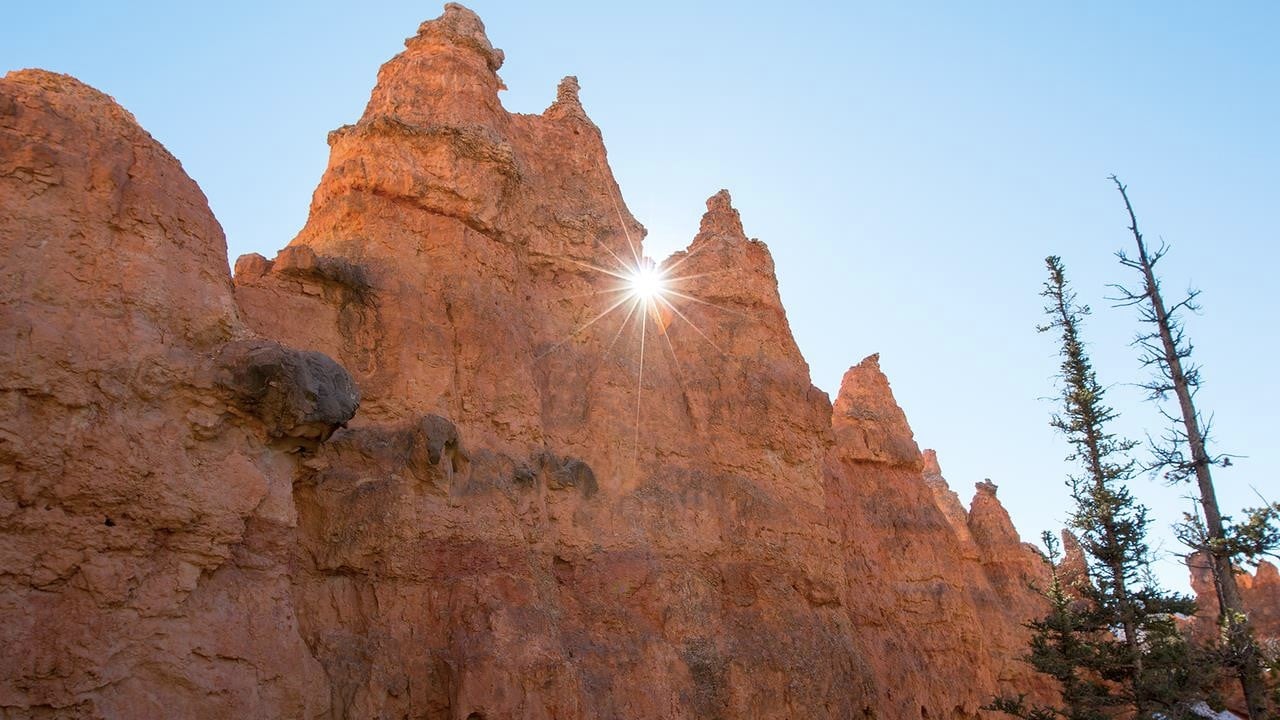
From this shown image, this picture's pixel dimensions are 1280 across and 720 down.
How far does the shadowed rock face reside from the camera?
9930 mm

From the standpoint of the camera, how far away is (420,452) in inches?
543

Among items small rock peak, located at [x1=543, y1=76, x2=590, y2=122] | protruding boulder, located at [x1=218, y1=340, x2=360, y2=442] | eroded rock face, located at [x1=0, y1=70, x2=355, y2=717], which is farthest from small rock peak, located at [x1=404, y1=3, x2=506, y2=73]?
protruding boulder, located at [x1=218, y1=340, x2=360, y2=442]

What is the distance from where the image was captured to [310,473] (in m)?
12.9

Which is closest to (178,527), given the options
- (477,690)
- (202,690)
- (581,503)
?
(202,690)

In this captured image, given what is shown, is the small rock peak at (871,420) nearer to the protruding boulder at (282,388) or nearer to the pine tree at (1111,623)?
the pine tree at (1111,623)

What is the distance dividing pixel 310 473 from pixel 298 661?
266 centimetres

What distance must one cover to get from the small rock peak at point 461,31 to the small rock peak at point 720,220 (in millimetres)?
6549

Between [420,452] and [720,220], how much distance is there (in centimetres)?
1196

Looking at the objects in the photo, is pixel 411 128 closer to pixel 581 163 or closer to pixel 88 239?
pixel 581 163

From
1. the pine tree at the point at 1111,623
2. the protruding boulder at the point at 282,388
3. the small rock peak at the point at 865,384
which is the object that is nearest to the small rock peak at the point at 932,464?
the small rock peak at the point at 865,384

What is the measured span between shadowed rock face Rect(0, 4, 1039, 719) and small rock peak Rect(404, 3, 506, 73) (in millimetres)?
86

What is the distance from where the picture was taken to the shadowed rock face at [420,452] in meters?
9.93

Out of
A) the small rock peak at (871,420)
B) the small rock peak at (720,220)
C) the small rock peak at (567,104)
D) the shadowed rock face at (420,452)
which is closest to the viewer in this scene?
the shadowed rock face at (420,452)

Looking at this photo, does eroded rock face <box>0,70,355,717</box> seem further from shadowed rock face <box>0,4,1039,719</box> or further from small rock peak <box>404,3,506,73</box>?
small rock peak <box>404,3,506,73</box>
